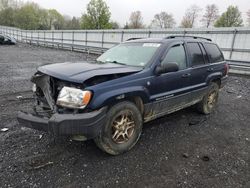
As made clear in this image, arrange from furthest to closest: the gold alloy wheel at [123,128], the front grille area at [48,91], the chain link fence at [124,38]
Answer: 1. the chain link fence at [124,38]
2. the gold alloy wheel at [123,128]
3. the front grille area at [48,91]

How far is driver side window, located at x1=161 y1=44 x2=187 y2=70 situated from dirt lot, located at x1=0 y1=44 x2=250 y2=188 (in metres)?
1.34

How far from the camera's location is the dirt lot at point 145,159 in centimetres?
264

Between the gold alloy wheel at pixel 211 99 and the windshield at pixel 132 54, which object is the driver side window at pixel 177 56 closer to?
the windshield at pixel 132 54

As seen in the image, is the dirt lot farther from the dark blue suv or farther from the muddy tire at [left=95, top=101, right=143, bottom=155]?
the dark blue suv

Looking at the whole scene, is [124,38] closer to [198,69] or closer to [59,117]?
[198,69]

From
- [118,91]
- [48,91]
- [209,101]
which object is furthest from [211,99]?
[48,91]

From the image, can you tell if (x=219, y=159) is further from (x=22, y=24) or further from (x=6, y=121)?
(x=22, y=24)

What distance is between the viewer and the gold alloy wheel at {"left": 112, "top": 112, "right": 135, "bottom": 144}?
3086mm

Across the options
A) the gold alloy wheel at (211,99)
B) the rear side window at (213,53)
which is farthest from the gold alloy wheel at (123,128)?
the rear side window at (213,53)

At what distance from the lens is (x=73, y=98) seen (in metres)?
2.68

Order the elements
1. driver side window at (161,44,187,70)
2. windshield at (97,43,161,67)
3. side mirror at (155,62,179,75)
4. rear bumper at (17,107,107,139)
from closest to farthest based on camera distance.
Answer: rear bumper at (17,107,107,139) < side mirror at (155,62,179,75) < windshield at (97,43,161,67) < driver side window at (161,44,187,70)

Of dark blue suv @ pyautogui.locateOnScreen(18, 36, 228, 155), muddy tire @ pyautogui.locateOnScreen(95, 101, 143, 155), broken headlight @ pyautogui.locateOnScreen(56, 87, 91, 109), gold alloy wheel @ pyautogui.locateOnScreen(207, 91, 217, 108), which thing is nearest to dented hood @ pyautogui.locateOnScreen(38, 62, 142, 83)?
dark blue suv @ pyautogui.locateOnScreen(18, 36, 228, 155)

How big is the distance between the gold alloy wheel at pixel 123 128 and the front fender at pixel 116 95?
1.04 ft

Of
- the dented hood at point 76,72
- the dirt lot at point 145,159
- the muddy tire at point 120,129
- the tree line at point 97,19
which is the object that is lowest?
the dirt lot at point 145,159
